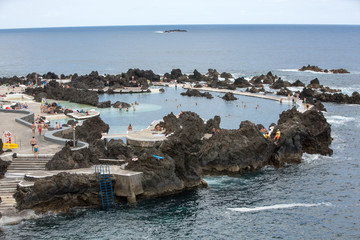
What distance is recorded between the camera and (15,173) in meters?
40.8

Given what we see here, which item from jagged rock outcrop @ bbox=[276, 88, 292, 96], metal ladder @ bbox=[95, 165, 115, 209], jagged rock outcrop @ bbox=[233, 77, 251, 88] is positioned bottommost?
metal ladder @ bbox=[95, 165, 115, 209]

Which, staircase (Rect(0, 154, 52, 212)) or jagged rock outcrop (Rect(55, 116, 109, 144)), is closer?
staircase (Rect(0, 154, 52, 212))

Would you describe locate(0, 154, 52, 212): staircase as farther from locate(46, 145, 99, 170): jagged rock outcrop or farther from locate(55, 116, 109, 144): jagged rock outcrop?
locate(55, 116, 109, 144): jagged rock outcrop

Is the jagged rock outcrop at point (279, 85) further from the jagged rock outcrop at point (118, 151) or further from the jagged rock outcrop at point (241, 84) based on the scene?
the jagged rock outcrop at point (118, 151)

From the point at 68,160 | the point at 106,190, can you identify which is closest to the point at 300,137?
the point at 106,190

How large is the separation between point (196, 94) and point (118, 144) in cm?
5706

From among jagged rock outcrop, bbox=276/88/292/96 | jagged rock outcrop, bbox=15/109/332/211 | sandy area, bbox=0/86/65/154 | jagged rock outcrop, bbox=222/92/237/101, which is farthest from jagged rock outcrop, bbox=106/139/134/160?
jagged rock outcrop, bbox=276/88/292/96

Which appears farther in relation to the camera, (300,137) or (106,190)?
(300,137)

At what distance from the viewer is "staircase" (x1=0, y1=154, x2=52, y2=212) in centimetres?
3750

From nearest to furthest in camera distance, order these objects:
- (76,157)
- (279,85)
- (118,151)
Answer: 1. (76,157)
2. (118,151)
3. (279,85)

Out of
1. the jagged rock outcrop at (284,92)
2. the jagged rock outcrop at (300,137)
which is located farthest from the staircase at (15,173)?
the jagged rock outcrop at (284,92)

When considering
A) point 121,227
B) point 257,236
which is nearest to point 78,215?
point 121,227

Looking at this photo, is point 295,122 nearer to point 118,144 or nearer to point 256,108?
point 118,144

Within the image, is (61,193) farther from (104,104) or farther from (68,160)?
(104,104)
